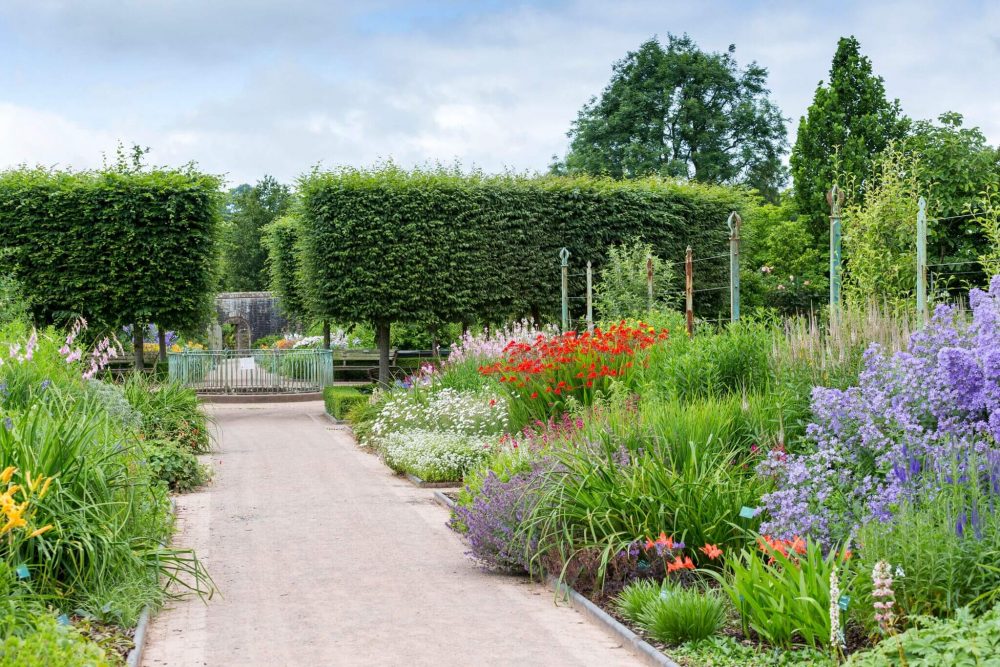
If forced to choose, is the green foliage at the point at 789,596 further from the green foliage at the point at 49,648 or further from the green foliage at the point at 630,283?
the green foliage at the point at 630,283

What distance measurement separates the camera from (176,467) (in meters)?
10.5

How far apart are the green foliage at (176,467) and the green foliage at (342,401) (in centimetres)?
691

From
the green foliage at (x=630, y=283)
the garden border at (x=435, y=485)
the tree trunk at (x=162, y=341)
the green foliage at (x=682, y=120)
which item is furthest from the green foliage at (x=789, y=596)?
the green foliage at (x=682, y=120)

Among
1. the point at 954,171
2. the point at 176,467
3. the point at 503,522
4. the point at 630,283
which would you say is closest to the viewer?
the point at 503,522

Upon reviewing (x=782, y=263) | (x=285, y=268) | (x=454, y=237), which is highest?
(x=454, y=237)

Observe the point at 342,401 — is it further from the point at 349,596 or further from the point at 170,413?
→ the point at 349,596

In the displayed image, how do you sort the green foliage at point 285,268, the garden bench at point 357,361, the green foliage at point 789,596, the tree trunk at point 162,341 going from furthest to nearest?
the green foliage at point 285,268, the garden bench at point 357,361, the tree trunk at point 162,341, the green foliage at point 789,596

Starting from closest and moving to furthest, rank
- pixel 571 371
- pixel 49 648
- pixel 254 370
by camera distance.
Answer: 1. pixel 49 648
2. pixel 571 371
3. pixel 254 370

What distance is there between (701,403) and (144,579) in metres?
4.04

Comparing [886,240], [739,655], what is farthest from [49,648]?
[886,240]

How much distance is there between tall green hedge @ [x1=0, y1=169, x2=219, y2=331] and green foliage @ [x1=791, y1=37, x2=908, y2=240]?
1516cm

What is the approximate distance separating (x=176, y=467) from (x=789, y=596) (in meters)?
7.47

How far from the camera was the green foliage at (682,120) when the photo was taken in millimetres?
36906

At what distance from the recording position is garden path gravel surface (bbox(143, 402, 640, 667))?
5.00 m
